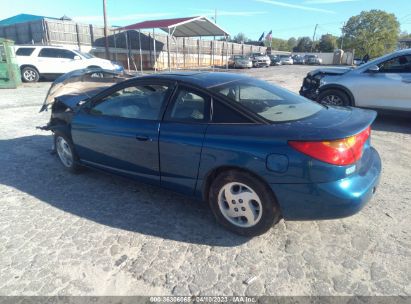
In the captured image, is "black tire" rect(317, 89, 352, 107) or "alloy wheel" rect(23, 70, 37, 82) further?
"alloy wheel" rect(23, 70, 37, 82)

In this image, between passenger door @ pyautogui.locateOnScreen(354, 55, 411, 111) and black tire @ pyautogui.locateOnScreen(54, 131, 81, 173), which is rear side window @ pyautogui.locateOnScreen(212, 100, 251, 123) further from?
passenger door @ pyautogui.locateOnScreen(354, 55, 411, 111)

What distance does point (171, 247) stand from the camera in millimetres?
2770

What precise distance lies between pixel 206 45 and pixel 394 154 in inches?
1277

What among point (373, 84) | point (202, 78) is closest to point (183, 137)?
point (202, 78)

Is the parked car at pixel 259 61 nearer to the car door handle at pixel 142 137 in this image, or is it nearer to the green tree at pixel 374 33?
the car door handle at pixel 142 137

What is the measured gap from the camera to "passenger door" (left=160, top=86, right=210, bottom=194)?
2.88 metres

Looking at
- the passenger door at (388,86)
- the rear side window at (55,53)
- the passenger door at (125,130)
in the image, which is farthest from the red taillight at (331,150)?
the rear side window at (55,53)

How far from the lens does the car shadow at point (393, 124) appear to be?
265 inches

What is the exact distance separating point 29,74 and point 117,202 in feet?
48.6

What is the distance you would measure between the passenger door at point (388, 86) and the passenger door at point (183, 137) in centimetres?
544

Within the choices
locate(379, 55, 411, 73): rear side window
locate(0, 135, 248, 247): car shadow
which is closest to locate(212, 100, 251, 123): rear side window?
locate(0, 135, 248, 247): car shadow

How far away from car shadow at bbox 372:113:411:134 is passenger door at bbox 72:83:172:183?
5.53m

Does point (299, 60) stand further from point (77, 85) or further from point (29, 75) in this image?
point (77, 85)

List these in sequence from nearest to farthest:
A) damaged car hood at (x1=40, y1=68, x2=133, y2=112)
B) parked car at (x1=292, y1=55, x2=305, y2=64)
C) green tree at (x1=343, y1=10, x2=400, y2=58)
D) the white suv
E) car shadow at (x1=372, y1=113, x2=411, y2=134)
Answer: damaged car hood at (x1=40, y1=68, x2=133, y2=112) → car shadow at (x1=372, y1=113, x2=411, y2=134) → the white suv → parked car at (x1=292, y1=55, x2=305, y2=64) → green tree at (x1=343, y1=10, x2=400, y2=58)
